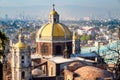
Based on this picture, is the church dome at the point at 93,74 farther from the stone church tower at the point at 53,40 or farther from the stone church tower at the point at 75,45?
the stone church tower at the point at 75,45

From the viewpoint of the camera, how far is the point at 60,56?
2516 cm

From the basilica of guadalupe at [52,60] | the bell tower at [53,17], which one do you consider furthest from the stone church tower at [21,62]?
the bell tower at [53,17]

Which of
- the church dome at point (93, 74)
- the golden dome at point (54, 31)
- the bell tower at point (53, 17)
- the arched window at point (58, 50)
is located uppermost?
the bell tower at point (53, 17)

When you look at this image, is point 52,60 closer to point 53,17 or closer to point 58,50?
point 58,50

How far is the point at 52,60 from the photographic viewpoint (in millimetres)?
24000

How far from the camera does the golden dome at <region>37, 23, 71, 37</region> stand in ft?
82.5

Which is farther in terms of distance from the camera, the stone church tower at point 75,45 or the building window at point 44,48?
the stone church tower at point 75,45

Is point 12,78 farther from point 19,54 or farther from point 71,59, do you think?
point 71,59

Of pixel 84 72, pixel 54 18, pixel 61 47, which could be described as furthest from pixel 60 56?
pixel 84 72

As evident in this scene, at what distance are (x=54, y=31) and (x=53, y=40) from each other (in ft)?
2.25

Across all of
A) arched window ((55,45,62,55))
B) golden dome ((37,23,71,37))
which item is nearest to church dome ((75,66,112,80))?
arched window ((55,45,62,55))

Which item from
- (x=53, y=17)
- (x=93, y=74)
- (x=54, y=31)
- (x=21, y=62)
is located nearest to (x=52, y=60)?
(x=54, y=31)

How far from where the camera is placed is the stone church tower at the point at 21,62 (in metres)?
21.7

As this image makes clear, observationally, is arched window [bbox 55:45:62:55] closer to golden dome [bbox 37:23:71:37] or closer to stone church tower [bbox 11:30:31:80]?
golden dome [bbox 37:23:71:37]
